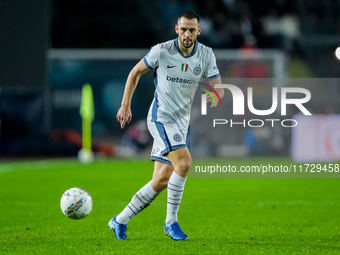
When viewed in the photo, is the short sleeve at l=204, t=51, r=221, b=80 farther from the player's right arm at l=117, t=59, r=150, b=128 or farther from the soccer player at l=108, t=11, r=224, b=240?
the player's right arm at l=117, t=59, r=150, b=128

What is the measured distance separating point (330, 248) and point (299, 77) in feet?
57.1

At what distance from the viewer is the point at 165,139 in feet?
17.8

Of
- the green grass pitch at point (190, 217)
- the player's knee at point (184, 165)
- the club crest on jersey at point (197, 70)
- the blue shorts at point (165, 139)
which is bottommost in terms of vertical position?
the green grass pitch at point (190, 217)

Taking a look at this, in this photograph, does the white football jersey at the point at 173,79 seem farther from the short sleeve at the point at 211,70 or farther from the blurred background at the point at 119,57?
the blurred background at the point at 119,57

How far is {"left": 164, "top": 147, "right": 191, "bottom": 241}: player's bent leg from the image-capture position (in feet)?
17.6

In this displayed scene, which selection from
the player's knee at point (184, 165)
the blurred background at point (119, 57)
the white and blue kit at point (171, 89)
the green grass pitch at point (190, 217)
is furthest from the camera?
the blurred background at point (119, 57)

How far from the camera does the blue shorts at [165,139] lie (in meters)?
5.40

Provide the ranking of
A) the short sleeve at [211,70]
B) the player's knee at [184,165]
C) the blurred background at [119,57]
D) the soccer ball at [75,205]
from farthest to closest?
the blurred background at [119,57] → the soccer ball at [75,205] → the short sleeve at [211,70] → the player's knee at [184,165]

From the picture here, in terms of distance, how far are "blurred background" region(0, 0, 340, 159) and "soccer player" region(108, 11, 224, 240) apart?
13.0m

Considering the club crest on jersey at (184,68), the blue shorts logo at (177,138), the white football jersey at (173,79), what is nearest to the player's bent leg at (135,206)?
the blue shorts logo at (177,138)

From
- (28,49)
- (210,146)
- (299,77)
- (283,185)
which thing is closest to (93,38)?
(28,49)

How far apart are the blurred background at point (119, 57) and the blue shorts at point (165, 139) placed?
13066mm

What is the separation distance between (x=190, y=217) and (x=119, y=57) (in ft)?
48.3

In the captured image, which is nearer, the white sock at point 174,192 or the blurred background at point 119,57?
the white sock at point 174,192
